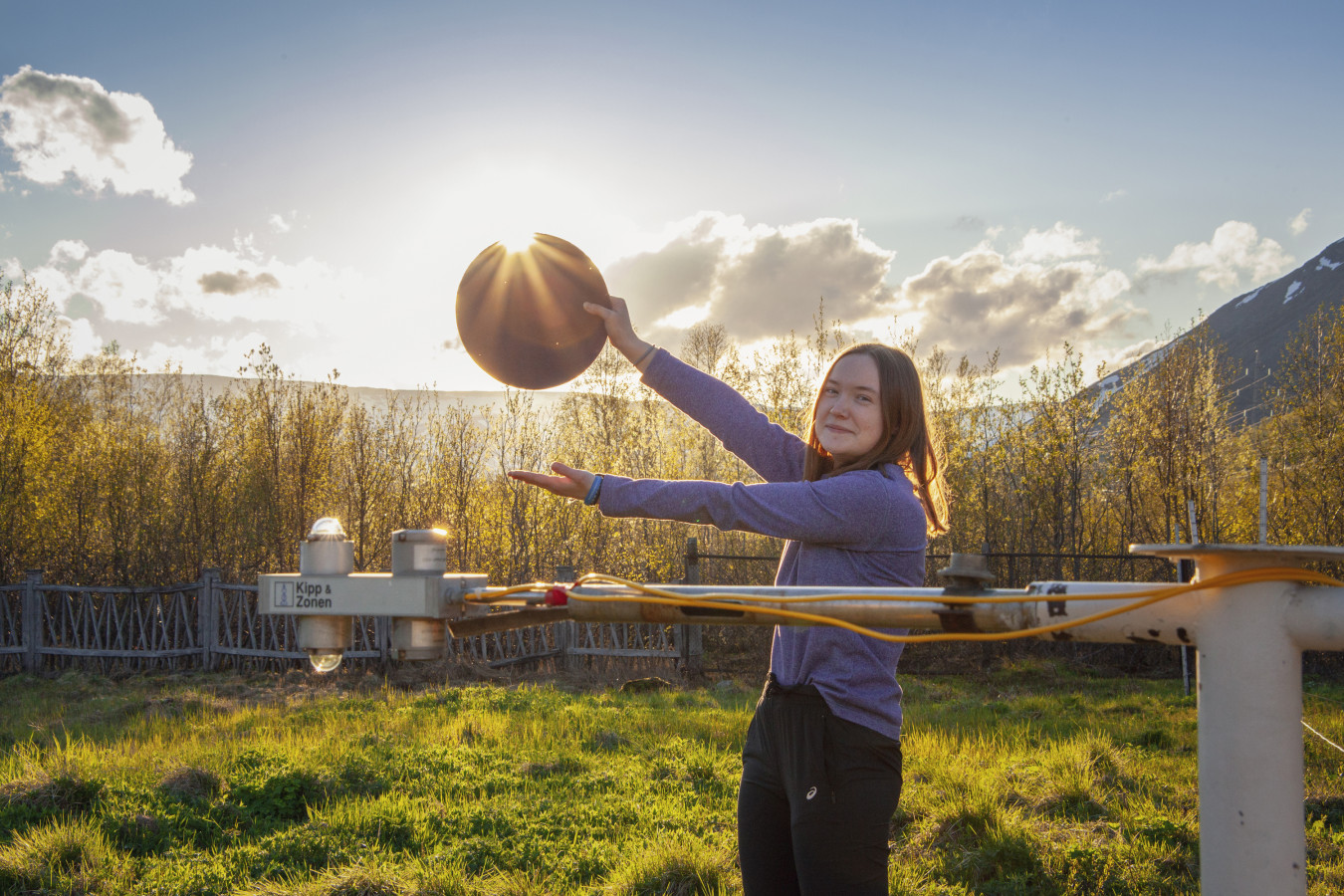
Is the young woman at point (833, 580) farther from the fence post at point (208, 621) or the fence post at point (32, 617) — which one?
the fence post at point (32, 617)

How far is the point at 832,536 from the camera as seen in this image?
184 centimetres

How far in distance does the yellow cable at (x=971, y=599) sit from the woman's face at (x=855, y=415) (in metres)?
0.63

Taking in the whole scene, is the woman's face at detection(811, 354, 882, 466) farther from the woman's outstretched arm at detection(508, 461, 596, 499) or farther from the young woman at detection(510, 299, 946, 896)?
the woman's outstretched arm at detection(508, 461, 596, 499)

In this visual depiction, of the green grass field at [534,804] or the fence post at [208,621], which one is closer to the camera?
the green grass field at [534,804]

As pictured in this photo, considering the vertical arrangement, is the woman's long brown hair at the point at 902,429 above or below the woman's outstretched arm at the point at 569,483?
above

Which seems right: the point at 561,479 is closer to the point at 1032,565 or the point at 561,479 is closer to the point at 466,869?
the point at 466,869

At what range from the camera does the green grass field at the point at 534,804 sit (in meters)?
4.12

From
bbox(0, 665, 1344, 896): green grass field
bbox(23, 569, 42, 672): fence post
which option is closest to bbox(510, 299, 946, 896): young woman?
bbox(0, 665, 1344, 896): green grass field

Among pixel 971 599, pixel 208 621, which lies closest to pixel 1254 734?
pixel 971 599

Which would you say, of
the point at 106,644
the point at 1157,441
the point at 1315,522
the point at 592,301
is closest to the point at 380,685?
the point at 106,644

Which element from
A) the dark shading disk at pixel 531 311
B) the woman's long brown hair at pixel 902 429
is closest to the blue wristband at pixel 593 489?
the dark shading disk at pixel 531 311

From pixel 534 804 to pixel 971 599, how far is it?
4.66 metres

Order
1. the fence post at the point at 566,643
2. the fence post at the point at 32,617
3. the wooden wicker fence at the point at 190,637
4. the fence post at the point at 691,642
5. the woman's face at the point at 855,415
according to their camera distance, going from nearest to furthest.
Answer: the woman's face at the point at 855,415 < the fence post at the point at 691,642 < the fence post at the point at 566,643 < the wooden wicker fence at the point at 190,637 < the fence post at the point at 32,617

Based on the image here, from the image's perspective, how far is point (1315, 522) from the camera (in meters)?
15.1
